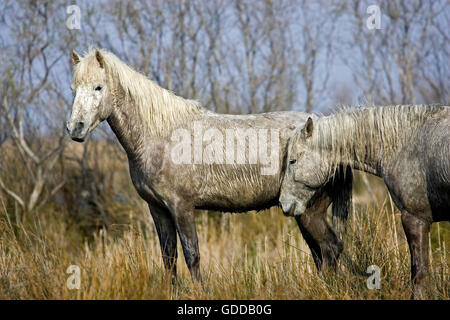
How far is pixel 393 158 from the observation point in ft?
13.2

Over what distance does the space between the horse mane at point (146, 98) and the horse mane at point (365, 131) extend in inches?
53.3

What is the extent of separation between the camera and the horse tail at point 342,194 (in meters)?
4.95

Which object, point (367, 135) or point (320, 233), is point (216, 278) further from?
point (367, 135)

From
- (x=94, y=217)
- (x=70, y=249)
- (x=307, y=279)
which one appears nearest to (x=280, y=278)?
(x=307, y=279)

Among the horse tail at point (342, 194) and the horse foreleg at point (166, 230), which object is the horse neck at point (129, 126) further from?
the horse tail at point (342, 194)

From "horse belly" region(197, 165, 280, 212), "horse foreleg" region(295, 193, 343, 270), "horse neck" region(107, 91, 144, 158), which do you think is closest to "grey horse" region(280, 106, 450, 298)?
"horse foreleg" region(295, 193, 343, 270)

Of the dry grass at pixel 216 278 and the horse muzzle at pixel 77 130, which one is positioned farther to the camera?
the horse muzzle at pixel 77 130

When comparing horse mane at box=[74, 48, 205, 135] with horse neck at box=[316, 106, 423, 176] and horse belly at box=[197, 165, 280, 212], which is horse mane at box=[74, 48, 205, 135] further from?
horse neck at box=[316, 106, 423, 176]

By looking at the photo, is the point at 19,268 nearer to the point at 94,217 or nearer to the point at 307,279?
the point at 307,279

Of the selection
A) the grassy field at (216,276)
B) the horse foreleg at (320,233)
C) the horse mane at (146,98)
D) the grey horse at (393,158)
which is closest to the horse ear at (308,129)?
the grey horse at (393,158)

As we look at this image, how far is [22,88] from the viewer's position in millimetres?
10078

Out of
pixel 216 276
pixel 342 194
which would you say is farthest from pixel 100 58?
pixel 342 194

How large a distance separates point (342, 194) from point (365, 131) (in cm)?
89

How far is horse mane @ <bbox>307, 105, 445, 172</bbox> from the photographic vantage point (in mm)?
4047
